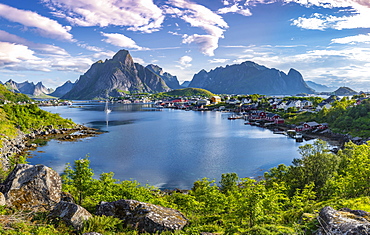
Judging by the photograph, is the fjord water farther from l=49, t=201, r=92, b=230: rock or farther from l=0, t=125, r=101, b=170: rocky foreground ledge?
l=49, t=201, r=92, b=230: rock

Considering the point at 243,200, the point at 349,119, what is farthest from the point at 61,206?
the point at 349,119

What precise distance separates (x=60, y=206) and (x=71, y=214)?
805mm

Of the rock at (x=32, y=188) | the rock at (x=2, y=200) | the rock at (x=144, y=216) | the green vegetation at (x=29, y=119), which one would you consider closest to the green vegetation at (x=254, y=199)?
the rock at (x=144, y=216)

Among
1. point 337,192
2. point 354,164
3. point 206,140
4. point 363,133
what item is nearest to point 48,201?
point 337,192

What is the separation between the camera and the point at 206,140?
5525 centimetres

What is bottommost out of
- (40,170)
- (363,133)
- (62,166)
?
(62,166)

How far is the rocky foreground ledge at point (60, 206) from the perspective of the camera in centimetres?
820

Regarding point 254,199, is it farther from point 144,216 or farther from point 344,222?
point 144,216

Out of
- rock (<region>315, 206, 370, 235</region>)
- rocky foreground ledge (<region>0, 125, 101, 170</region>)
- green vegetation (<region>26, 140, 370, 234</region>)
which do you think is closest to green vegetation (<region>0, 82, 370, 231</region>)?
green vegetation (<region>26, 140, 370, 234</region>)

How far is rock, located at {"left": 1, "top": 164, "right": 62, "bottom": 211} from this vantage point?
9.00 meters

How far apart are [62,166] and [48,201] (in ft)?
90.4

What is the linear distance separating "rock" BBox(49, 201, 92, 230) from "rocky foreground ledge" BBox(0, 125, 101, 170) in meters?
28.1

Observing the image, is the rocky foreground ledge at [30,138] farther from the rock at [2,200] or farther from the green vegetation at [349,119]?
the green vegetation at [349,119]

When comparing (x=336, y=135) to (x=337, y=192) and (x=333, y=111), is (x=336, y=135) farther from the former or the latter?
(x=337, y=192)
